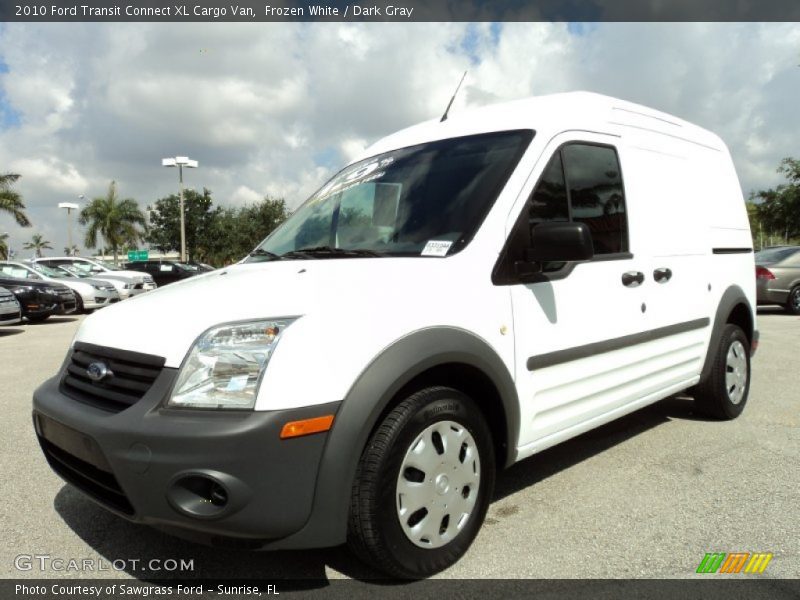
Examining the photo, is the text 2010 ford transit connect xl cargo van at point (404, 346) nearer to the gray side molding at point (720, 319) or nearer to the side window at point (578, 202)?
the side window at point (578, 202)

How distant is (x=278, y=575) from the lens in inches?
98.9

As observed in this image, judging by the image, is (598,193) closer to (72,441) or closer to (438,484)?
(438,484)

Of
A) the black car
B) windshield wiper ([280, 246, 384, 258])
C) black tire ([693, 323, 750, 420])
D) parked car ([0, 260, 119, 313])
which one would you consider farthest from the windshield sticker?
parked car ([0, 260, 119, 313])

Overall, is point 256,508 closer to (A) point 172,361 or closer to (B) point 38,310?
(A) point 172,361

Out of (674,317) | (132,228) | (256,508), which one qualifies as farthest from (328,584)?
(132,228)

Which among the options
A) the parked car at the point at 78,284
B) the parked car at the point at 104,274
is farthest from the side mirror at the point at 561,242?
the parked car at the point at 104,274

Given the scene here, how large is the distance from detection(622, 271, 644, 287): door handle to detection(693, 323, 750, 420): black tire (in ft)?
4.32

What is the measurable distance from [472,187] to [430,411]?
42.4 inches

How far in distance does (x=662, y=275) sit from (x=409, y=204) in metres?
1.64

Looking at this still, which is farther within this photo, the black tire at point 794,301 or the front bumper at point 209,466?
the black tire at point 794,301

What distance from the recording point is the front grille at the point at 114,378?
2.22 metres

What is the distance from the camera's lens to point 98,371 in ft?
7.76

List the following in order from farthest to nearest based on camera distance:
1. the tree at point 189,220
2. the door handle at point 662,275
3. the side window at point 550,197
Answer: the tree at point 189,220, the door handle at point 662,275, the side window at point 550,197

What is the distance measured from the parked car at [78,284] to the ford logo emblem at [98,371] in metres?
14.1
